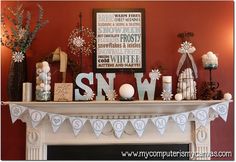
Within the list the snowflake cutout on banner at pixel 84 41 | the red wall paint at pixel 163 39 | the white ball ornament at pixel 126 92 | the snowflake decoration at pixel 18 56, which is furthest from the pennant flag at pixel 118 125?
the snowflake decoration at pixel 18 56

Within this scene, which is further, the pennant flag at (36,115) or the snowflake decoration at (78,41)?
the snowflake decoration at (78,41)

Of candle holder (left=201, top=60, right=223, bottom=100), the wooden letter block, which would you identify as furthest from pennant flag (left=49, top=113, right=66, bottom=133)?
candle holder (left=201, top=60, right=223, bottom=100)

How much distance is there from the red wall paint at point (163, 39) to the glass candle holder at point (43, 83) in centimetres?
18

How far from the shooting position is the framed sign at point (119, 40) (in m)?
2.16

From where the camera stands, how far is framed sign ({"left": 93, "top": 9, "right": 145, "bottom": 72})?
85.0 inches

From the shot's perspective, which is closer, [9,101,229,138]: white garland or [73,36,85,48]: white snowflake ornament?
[9,101,229,138]: white garland

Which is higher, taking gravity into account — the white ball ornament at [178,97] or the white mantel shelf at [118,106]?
the white ball ornament at [178,97]

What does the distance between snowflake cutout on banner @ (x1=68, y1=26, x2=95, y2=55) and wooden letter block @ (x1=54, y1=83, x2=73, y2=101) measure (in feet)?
0.95

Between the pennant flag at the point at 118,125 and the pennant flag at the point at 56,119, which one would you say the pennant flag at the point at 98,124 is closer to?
the pennant flag at the point at 118,125

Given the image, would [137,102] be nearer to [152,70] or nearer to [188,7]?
[152,70]

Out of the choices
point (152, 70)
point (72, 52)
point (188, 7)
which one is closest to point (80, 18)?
point (72, 52)

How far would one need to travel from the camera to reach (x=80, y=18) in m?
2.20

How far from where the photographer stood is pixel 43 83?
6.56 ft

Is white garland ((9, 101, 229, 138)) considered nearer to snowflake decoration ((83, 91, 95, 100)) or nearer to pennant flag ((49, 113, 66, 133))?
pennant flag ((49, 113, 66, 133))
